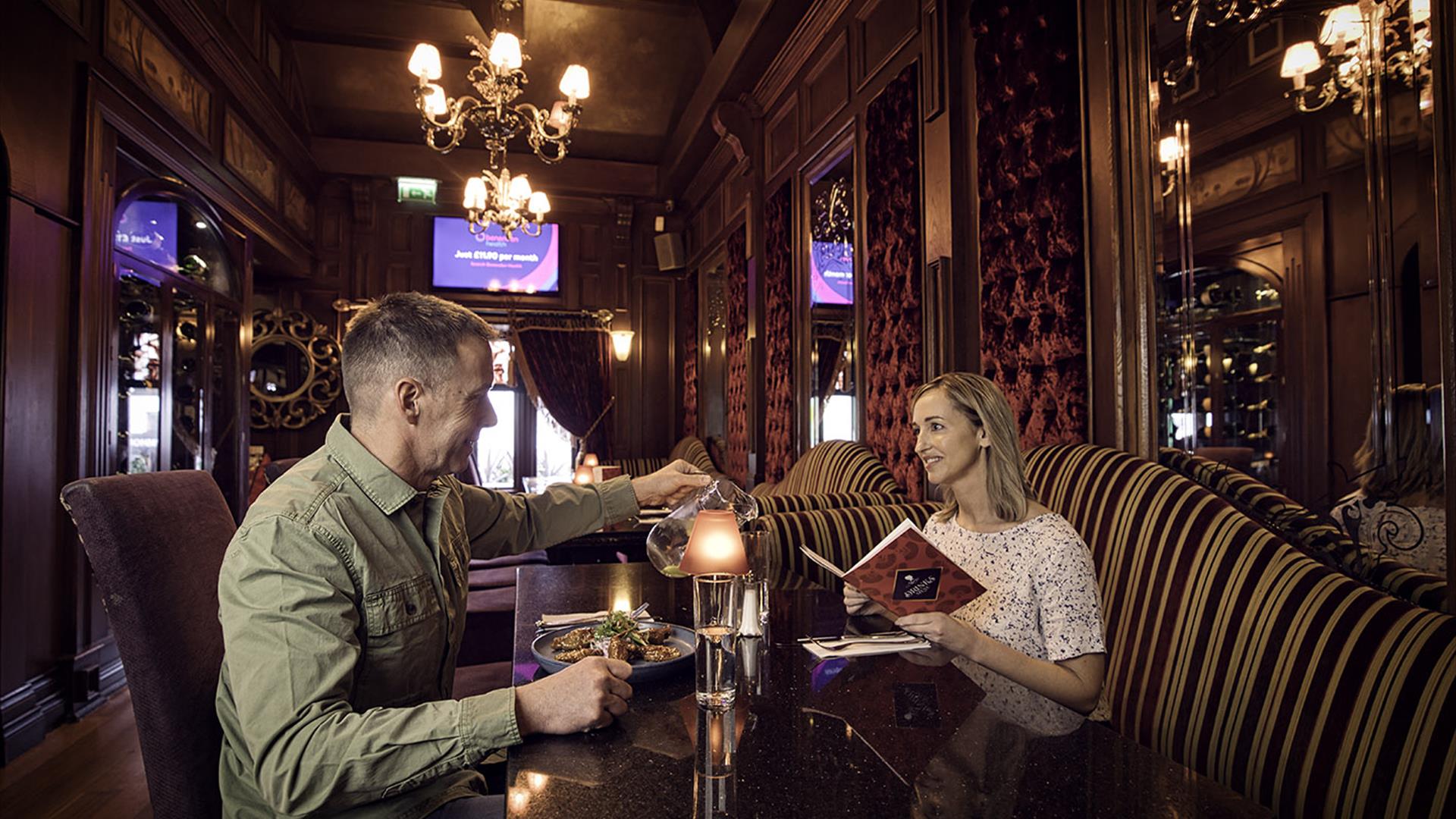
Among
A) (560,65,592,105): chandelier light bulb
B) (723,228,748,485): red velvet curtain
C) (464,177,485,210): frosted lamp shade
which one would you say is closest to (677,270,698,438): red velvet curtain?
(723,228,748,485): red velvet curtain

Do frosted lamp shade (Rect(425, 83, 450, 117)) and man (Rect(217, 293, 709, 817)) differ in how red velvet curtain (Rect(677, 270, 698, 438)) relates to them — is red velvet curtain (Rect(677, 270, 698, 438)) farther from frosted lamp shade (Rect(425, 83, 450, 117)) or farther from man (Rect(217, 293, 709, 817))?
man (Rect(217, 293, 709, 817))

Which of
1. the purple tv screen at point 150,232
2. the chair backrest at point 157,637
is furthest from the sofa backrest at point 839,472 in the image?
the purple tv screen at point 150,232

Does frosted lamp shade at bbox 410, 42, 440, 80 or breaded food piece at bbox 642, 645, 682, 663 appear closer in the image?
breaded food piece at bbox 642, 645, 682, 663

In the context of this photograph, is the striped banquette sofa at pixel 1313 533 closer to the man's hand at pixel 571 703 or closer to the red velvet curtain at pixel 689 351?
the man's hand at pixel 571 703

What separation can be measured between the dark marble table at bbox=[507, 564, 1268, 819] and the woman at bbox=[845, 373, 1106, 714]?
16 centimetres

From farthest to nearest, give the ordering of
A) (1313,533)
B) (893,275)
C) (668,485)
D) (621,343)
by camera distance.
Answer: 1. (621,343)
2. (893,275)
3. (668,485)
4. (1313,533)

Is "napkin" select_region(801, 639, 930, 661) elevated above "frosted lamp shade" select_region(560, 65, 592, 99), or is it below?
below

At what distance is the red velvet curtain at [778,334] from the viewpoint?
5285 millimetres

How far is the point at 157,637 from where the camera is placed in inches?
49.5

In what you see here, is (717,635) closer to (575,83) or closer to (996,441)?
(996,441)

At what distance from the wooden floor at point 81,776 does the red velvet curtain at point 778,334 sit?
368cm

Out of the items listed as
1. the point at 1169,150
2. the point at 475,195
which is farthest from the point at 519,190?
the point at 1169,150

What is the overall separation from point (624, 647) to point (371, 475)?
20.3 inches

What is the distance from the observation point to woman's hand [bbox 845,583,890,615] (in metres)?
1.81
